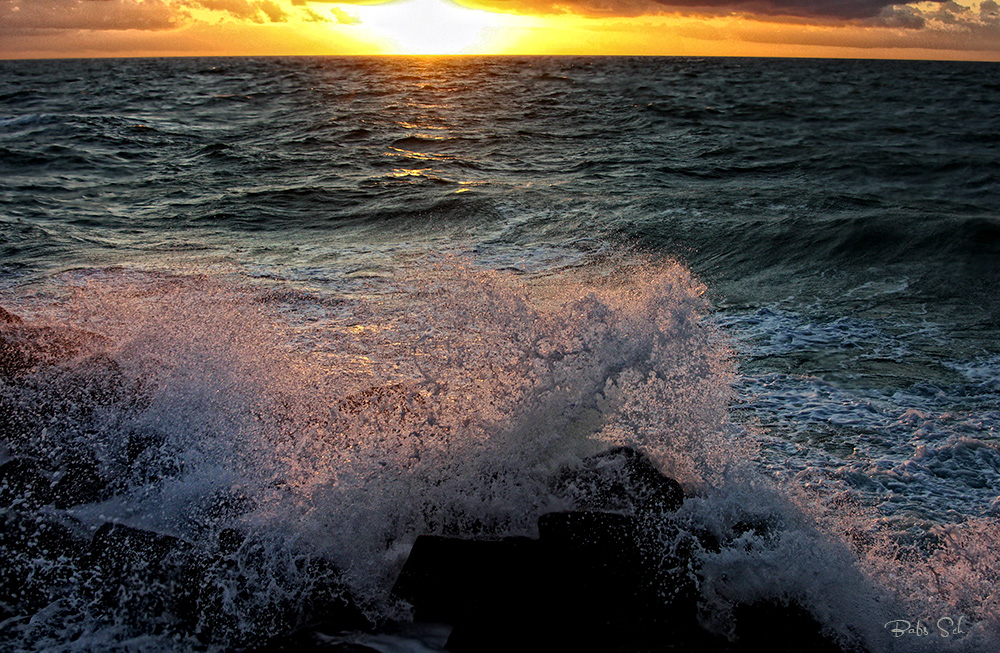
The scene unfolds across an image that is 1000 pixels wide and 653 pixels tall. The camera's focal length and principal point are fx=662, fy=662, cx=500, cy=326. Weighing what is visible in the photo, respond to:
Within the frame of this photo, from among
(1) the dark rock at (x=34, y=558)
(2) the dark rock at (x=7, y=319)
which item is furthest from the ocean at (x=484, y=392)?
(2) the dark rock at (x=7, y=319)

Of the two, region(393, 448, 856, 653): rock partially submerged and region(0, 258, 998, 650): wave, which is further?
region(0, 258, 998, 650): wave

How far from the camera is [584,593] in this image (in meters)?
2.73

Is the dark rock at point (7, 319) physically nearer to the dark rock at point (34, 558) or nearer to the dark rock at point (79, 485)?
the dark rock at point (79, 485)

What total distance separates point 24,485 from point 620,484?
9.80ft

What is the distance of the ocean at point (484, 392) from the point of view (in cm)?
286

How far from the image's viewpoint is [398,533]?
311cm

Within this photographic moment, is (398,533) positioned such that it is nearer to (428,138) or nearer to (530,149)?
(530,149)

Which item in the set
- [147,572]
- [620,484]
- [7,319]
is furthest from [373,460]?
[7,319]

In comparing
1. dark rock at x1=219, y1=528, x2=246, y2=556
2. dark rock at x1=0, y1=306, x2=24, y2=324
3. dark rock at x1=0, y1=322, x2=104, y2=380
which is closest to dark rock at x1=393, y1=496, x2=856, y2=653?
dark rock at x1=219, y1=528, x2=246, y2=556

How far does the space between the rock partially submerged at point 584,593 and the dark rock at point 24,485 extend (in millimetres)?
1926

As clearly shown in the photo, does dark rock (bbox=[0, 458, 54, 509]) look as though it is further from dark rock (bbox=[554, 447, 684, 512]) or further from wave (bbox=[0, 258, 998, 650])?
dark rock (bbox=[554, 447, 684, 512])

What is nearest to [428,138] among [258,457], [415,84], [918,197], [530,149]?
[530,149]

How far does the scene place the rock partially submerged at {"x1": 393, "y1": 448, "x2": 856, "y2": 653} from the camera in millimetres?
2562

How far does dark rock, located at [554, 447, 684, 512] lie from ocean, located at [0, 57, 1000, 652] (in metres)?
0.07
